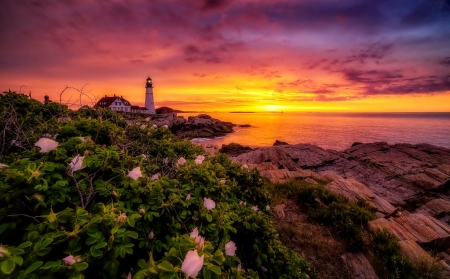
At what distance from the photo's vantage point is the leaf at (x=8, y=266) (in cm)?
125

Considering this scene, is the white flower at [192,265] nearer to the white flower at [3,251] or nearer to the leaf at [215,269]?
the leaf at [215,269]

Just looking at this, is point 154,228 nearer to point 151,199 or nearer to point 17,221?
point 151,199

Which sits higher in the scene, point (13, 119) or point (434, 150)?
point (13, 119)

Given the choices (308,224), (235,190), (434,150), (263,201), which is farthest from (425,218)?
(434,150)

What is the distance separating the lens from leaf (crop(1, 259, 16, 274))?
1247 mm

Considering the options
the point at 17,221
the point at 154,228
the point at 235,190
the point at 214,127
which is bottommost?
the point at 214,127

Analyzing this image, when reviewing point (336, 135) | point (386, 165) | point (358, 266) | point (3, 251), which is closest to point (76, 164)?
point (3, 251)

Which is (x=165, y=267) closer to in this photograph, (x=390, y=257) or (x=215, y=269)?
(x=215, y=269)

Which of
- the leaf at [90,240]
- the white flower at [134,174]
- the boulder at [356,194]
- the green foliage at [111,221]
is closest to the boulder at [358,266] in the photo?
the green foliage at [111,221]

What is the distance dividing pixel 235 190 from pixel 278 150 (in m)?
17.0

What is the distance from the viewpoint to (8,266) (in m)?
1.28

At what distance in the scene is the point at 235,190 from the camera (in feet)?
14.7

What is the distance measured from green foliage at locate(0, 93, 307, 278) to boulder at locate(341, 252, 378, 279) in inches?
95.0

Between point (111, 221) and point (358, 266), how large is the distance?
624 cm
